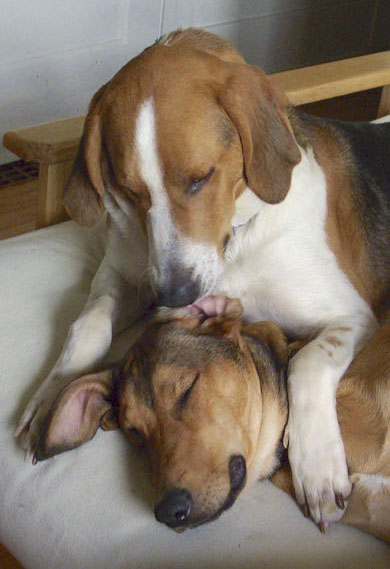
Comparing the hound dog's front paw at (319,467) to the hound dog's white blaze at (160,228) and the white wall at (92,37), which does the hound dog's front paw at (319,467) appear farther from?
the white wall at (92,37)

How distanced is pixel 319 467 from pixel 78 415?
0.47 metres

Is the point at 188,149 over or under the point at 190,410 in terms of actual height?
over

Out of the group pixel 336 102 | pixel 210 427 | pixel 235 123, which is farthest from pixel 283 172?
pixel 336 102

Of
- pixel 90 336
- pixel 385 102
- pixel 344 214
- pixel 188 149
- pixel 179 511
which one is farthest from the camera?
pixel 385 102

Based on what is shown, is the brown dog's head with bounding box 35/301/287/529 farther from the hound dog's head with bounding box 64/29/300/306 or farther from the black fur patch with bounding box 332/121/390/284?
the black fur patch with bounding box 332/121/390/284

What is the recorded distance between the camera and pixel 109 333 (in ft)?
5.95

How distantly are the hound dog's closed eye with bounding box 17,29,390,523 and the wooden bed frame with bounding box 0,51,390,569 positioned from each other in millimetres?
265

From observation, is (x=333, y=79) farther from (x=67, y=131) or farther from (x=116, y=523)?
(x=116, y=523)

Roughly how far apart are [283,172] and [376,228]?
0.42m

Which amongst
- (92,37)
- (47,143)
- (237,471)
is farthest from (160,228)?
(92,37)

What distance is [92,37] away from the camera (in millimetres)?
3885

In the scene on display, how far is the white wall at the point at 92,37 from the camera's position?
3652 millimetres

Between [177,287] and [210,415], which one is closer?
[210,415]

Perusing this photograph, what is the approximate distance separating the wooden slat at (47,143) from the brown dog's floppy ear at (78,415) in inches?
27.8
